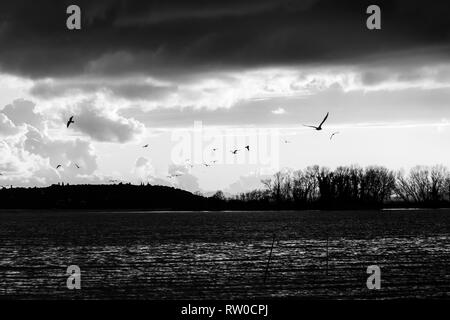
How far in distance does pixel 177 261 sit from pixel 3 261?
1648 centimetres

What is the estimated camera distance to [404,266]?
54.2m

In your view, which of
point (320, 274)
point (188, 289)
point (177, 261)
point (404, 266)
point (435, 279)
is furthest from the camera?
point (177, 261)
